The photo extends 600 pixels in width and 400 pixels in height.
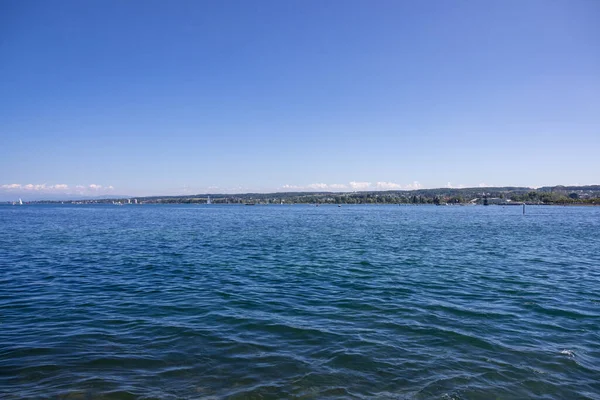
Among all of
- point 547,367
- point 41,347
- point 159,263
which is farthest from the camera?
point 159,263

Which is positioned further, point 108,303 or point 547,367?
point 108,303

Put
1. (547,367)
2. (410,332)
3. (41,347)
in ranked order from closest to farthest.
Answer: (547,367) < (41,347) < (410,332)

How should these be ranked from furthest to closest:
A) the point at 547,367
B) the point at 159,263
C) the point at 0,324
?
the point at 159,263
the point at 0,324
the point at 547,367

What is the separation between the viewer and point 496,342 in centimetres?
1156

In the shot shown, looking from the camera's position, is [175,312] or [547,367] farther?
[175,312]

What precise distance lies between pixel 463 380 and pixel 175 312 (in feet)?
35.1

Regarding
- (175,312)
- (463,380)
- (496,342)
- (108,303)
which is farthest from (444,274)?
(108,303)

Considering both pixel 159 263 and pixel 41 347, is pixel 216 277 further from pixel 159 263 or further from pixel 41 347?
pixel 41 347

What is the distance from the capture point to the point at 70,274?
2262 cm

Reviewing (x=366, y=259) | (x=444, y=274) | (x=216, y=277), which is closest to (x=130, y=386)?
(x=216, y=277)

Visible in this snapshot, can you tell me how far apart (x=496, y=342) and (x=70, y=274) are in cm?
2321

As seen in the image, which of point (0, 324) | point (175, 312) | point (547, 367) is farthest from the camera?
point (175, 312)

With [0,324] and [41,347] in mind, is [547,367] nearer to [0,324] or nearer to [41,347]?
[41,347]

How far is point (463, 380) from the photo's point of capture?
362 inches
